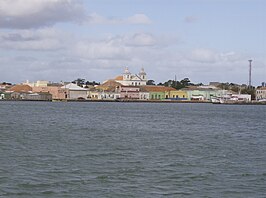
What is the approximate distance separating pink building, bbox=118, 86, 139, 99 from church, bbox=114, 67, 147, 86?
7264 millimetres

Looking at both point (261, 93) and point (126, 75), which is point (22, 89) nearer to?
point (126, 75)

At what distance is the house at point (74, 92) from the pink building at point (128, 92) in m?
8.70

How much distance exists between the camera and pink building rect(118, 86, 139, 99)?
5202 inches

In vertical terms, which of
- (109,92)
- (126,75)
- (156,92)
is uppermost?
(126,75)

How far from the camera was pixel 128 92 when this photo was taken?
132 metres

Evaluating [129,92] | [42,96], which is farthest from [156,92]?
[42,96]

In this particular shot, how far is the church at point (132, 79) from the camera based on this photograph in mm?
140875

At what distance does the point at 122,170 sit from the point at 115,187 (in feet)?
7.19

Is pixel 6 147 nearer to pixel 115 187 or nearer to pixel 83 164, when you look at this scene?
pixel 83 164

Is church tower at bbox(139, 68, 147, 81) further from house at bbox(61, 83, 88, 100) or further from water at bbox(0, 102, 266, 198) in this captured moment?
water at bbox(0, 102, 266, 198)

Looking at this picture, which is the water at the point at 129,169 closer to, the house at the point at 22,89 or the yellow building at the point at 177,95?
the yellow building at the point at 177,95

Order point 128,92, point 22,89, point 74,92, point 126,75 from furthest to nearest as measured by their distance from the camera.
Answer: point 126,75 → point 22,89 → point 74,92 → point 128,92

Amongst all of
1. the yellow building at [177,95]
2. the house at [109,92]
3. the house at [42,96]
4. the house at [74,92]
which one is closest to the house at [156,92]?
the yellow building at [177,95]

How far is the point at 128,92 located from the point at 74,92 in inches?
502
